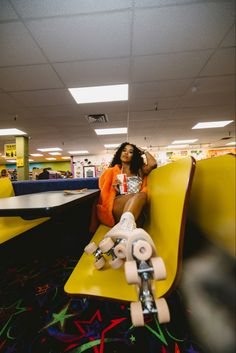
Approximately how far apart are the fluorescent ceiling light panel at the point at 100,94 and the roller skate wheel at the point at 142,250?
353 cm

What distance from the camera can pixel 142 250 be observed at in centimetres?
69

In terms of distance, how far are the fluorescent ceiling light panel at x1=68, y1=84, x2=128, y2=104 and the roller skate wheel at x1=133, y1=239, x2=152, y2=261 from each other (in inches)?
139

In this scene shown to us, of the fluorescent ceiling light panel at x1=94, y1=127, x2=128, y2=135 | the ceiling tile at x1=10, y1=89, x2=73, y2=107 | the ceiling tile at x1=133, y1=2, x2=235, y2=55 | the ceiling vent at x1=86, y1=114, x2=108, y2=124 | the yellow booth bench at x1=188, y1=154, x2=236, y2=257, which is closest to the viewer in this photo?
the yellow booth bench at x1=188, y1=154, x2=236, y2=257

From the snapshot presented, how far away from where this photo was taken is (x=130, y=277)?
24.9 inches

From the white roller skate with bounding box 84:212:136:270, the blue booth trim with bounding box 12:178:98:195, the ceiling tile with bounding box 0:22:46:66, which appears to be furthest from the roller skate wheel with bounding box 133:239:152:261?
the ceiling tile with bounding box 0:22:46:66

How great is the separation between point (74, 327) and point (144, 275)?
2.09 ft

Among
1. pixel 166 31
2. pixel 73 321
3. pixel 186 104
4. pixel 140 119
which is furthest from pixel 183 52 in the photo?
pixel 73 321

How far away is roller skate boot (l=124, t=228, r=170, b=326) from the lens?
626mm

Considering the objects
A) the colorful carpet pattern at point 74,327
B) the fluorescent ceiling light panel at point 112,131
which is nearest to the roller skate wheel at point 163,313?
the colorful carpet pattern at point 74,327

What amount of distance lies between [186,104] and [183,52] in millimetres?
2073

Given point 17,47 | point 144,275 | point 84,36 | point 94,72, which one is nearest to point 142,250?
point 144,275

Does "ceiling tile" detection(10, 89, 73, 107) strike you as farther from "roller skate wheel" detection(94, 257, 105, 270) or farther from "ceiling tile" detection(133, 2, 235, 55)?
"roller skate wheel" detection(94, 257, 105, 270)

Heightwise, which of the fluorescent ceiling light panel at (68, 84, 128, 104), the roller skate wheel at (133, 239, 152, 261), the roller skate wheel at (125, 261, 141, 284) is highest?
the fluorescent ceiling light panel at (68, 84, 128, 104)

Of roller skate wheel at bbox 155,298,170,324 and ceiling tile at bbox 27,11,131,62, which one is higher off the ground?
ceiling tile at bbox 27,11,131,62
